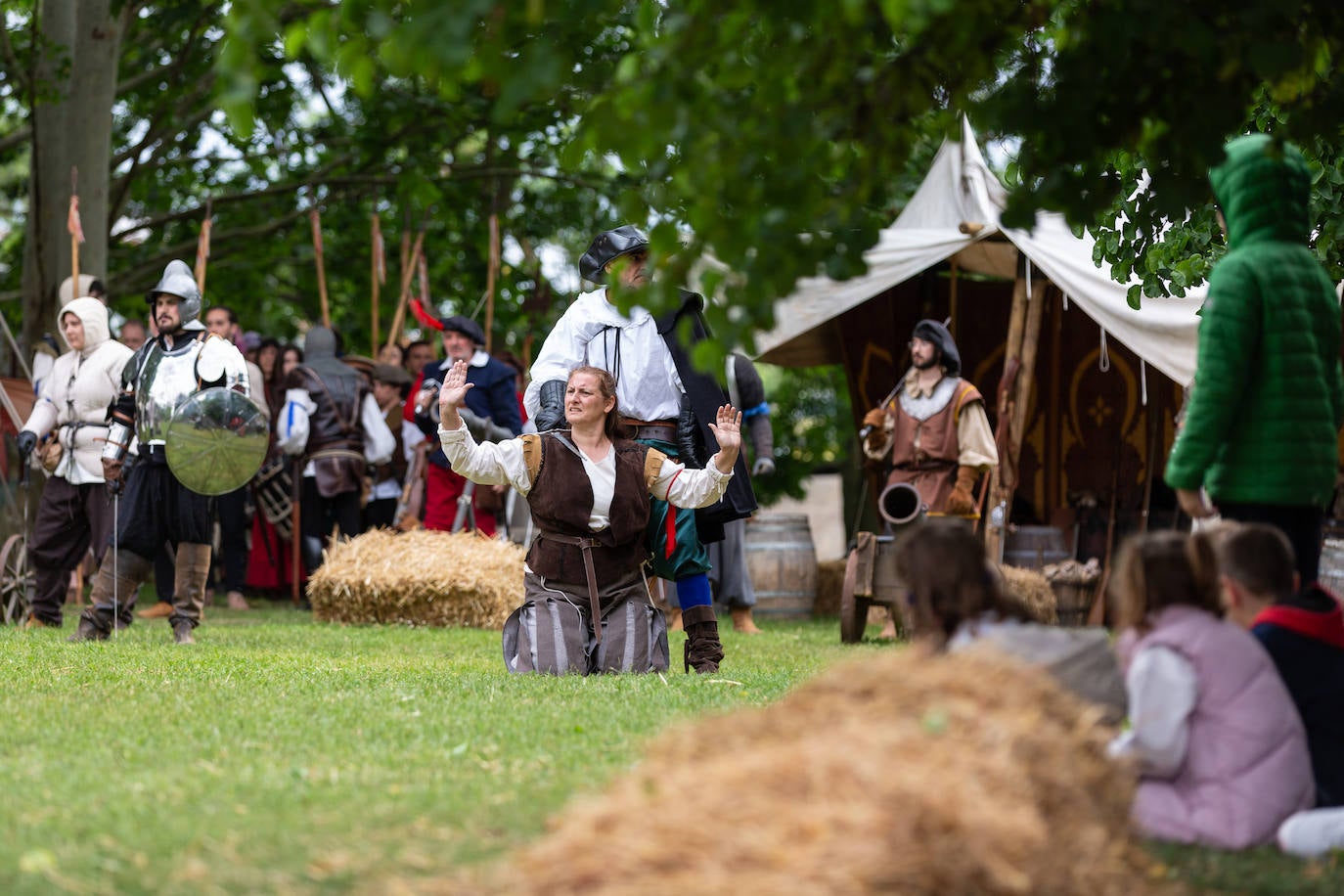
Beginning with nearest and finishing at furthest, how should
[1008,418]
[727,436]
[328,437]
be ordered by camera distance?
[727,436], [1008,418], [328,437]

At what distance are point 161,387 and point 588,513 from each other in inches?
104

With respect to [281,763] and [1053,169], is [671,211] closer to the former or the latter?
[1053,169]

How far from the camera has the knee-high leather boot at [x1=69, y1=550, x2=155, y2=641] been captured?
8.45 m

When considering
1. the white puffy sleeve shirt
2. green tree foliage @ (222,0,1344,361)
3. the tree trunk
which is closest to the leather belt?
the white puffy sleeve shirt

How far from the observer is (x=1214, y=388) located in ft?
15.0

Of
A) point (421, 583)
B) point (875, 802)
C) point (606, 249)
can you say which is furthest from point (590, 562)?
point (421, 583)

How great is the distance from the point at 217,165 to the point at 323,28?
1479 centimetres

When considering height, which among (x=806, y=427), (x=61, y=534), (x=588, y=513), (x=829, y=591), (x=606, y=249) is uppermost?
(x=606, y=249)

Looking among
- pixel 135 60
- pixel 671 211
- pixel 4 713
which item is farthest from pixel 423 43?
pixel 135 60

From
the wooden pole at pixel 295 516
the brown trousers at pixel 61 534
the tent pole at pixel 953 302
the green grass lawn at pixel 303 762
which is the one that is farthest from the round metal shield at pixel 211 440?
the tent pole at pixel 953 302

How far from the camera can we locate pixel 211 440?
8219 millimetres

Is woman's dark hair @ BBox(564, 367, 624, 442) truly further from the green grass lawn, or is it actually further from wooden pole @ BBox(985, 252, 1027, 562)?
wooden pole @ BBox(985, 252, 1027, 562)

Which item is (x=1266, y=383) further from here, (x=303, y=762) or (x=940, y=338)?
(x=940, y=338)

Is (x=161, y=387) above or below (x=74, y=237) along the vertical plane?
below
